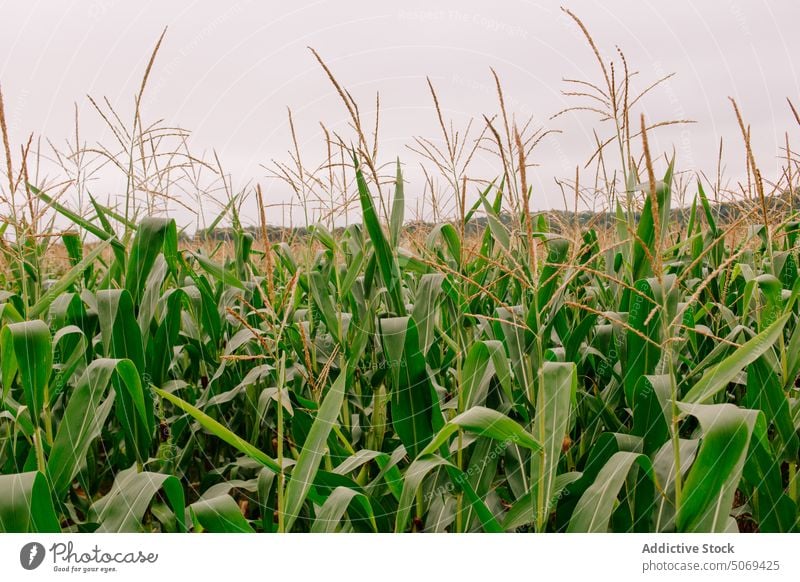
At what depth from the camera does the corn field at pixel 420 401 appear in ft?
4.06

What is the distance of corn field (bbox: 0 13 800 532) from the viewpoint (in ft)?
4.06

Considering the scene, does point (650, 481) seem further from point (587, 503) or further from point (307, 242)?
point (307, 242)

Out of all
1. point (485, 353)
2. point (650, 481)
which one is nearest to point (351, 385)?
point (485, 353)

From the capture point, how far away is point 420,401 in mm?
1607

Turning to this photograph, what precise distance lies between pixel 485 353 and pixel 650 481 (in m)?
0.52

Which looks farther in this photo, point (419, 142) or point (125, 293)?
point (419, 142)

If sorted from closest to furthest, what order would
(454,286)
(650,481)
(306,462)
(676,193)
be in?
1. (306,462)
2. (650,481)
3. (454,286)
4. (676,193)

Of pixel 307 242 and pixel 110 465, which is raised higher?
pixel 307 242

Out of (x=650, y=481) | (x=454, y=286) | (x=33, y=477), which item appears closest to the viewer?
(x=33, y=477)

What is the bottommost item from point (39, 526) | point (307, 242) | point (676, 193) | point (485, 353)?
point (39, 526)

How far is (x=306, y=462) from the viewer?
51.6 inches

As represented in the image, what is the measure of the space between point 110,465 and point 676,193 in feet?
11.4

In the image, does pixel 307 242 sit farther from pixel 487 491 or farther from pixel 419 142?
pixel 487 491

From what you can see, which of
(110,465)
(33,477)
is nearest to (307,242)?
(110,465)
